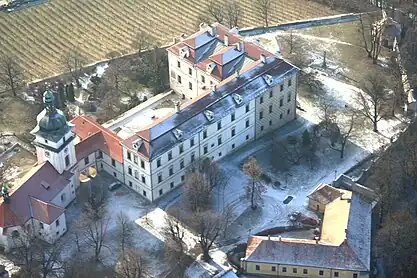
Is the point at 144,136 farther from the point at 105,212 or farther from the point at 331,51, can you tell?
the point at 331,51

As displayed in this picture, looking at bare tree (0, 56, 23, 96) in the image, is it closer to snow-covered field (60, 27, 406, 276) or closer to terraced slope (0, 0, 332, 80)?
terraced slope (0, 0, 332, 80)

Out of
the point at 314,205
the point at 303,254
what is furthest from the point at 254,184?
the point at 303,254

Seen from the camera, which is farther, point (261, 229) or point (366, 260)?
A: point (261, 229)

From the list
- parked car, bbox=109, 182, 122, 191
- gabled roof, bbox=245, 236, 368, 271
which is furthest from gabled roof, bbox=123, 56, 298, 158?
gabled roof, bbox=245, 236, 368, 271

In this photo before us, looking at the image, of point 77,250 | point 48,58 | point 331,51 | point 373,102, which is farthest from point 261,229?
point 48,58

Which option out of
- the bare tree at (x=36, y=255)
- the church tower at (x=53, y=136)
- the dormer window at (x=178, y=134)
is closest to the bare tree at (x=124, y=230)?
the bare tree at (x=36, y=255)

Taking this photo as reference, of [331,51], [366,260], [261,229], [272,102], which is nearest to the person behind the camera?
[366,260]

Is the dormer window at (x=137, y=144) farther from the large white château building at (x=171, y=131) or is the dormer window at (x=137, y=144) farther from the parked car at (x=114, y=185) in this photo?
the parked car at (x=114, y=185)

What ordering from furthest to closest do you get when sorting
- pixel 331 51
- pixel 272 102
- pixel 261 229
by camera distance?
pixel 331 51 → pixel 272 102 → pixel 261 229
